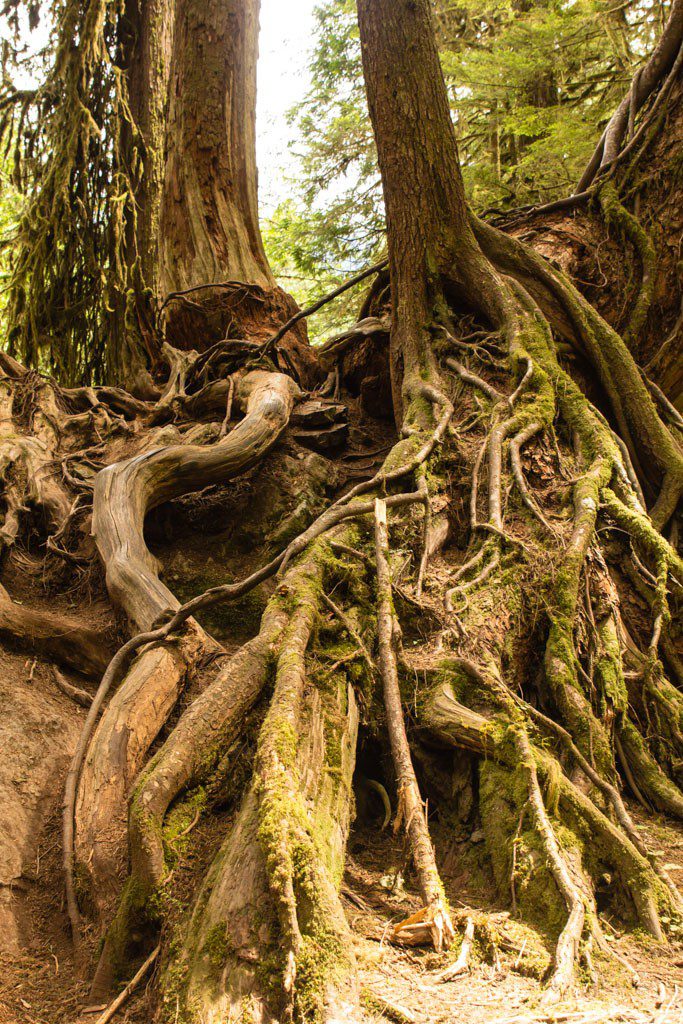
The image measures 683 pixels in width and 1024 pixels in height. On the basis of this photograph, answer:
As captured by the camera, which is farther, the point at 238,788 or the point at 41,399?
the point at 41,399

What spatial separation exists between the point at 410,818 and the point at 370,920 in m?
0.27

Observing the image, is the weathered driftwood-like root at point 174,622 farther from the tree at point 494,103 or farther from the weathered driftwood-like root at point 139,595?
the tree at point 494,103

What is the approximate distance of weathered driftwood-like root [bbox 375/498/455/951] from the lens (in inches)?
62.4

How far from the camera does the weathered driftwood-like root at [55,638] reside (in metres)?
2.94

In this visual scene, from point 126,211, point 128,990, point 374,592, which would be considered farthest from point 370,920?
point 126,211

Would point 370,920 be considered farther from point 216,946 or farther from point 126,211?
point 126,211

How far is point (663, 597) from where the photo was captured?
2781 millimetres

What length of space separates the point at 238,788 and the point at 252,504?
2.47 metres

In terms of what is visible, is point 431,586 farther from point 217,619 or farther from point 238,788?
point 217,619

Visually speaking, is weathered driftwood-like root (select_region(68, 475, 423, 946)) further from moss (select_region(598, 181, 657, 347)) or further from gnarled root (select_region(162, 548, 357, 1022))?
moss (select_region(598, 181, 657, 347))

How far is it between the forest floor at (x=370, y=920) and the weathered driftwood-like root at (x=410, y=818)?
44 mm

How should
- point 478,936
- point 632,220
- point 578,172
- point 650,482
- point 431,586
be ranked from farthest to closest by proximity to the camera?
point 578,172
point 632,220
point 650,482
point 431,586
point 478,936

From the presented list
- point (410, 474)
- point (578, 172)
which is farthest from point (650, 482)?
point (578, 172)

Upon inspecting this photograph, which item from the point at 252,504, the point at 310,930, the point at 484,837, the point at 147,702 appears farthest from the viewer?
the point at 252,504
